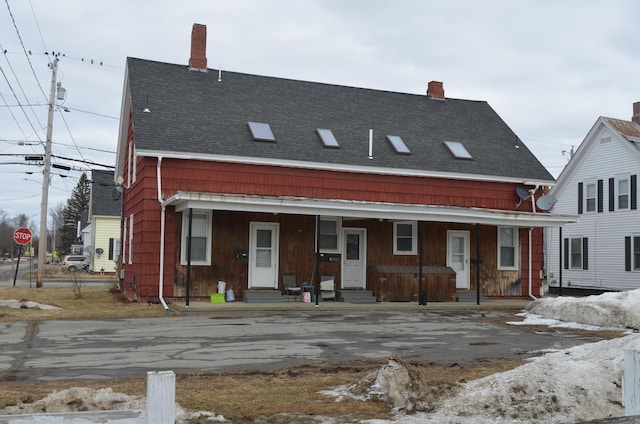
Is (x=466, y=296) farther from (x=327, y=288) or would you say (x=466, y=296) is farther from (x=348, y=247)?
(x=327, y=288)

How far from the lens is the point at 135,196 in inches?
847

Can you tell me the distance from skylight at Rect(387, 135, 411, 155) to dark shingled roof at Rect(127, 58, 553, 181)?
182mm

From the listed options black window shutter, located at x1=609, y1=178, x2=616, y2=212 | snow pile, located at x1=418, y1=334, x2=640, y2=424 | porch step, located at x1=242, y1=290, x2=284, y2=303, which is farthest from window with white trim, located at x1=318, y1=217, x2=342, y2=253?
black window shutter, located at x1=609, y1=178, x2=616, y2=212

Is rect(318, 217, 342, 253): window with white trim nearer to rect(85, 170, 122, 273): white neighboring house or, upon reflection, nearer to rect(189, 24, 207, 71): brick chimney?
rect(189, 24, 207, 71): brick chimney

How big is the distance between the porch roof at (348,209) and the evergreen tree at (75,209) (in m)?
63.6

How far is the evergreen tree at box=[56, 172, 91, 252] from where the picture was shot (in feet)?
255

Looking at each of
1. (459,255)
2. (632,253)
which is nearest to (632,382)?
(459,255)

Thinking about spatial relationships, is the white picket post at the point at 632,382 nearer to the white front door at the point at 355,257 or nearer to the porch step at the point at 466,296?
the white front door at the point at 355,257

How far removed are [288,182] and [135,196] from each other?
17.2ft

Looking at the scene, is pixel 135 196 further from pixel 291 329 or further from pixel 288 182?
pixel 291 329

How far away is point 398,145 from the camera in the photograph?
22641 mm

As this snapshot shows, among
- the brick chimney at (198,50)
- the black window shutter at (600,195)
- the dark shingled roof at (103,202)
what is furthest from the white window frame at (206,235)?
the dark shingled roof at (103,202)

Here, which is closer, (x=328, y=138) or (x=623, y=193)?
(x=328, y=138)

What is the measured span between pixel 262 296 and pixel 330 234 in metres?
3.21
